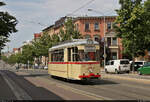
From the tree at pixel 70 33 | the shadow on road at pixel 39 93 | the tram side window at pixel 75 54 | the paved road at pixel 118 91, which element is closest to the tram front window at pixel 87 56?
the tram side window at pixel 75 54

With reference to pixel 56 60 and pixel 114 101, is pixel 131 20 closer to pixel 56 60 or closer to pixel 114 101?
pixel 56 60

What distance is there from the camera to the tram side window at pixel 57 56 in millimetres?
21875

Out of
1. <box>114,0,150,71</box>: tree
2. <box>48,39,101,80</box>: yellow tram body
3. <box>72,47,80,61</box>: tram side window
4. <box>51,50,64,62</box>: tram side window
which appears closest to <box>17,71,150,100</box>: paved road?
<box>48,39,101,80</box>: yellow tram body

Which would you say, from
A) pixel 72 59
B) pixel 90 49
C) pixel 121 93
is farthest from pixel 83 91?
pixel 72 59

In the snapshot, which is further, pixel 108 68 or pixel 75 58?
pixel 108 68

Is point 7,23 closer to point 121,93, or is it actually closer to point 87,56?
point 87,56

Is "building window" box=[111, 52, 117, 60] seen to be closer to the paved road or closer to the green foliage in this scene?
the green foliage

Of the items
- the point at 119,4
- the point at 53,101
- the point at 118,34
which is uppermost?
the point at 119,4

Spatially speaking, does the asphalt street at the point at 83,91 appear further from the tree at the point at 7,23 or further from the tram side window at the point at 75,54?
the tree at the point at 7,23

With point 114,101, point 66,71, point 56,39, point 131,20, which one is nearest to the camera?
point 114,101

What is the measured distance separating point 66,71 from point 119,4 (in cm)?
1735

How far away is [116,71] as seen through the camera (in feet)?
116

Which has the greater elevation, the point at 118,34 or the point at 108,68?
the point at 118,34

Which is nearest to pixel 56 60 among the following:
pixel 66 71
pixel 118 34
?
pixel 66 71
